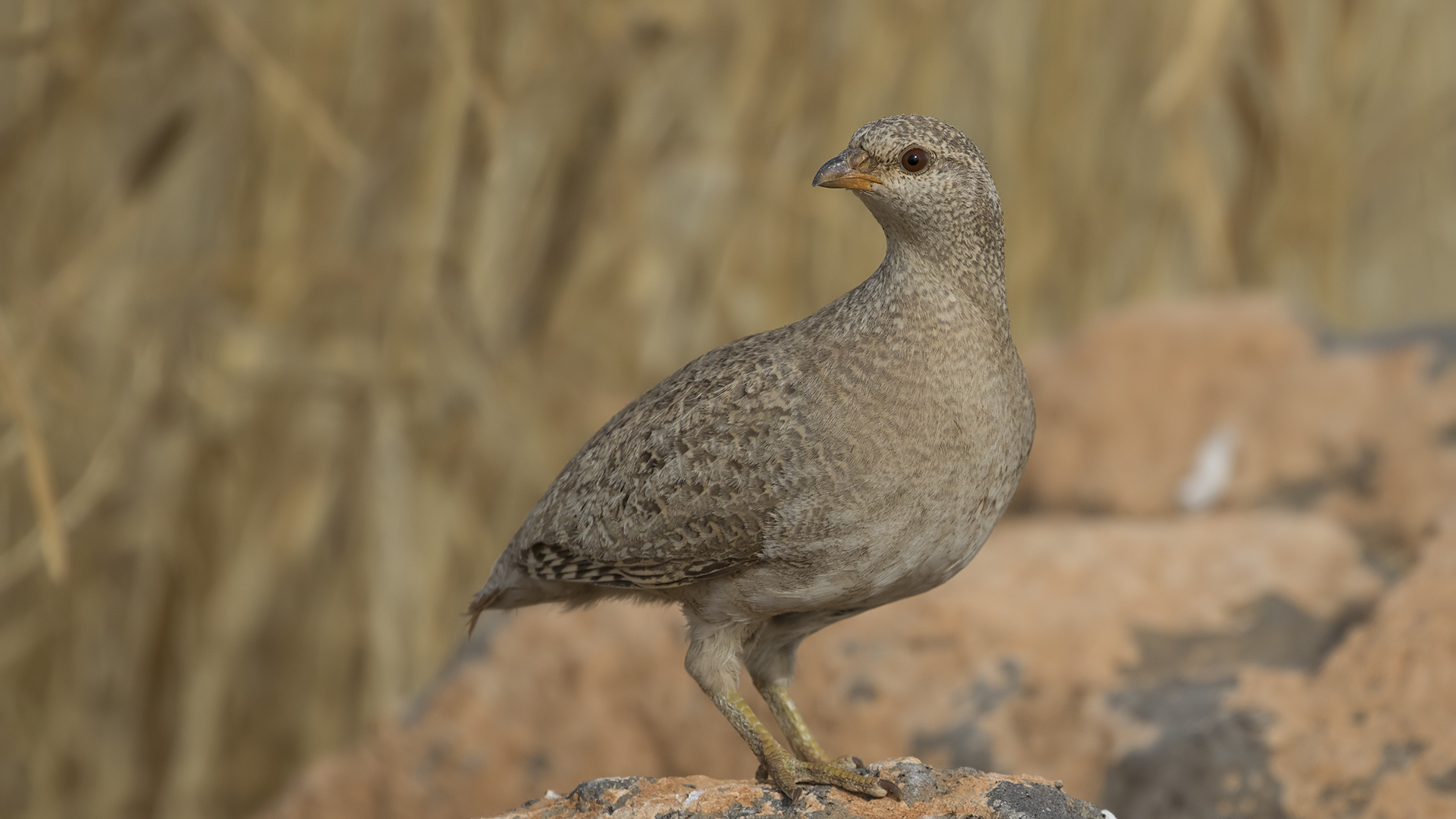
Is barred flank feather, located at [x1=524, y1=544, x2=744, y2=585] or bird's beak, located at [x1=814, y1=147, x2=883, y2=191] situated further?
barred flank feather, located at [x1=524, y1=544, x2=744, y2=585]

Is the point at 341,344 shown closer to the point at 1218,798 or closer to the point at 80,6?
the point at 80,6

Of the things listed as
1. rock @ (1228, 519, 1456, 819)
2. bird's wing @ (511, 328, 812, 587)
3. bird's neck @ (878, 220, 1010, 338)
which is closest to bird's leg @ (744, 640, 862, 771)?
bird's wing @ (511, 328, 812, 587)

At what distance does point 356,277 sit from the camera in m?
5.02

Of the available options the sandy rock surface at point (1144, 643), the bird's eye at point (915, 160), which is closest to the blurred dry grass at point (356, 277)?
the sandy rock surface at point (1144, 643)

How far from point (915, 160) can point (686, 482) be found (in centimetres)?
73

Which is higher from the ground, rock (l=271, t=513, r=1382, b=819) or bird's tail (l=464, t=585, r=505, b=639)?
bird's tail (l=464, t=585, r=505, b=639)

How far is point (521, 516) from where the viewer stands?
5.52 meters

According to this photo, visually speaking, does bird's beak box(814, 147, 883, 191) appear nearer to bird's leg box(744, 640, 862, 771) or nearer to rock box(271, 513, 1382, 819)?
bird's leg box(744, 640, 862, 771)

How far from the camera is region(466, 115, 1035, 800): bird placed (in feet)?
8.65

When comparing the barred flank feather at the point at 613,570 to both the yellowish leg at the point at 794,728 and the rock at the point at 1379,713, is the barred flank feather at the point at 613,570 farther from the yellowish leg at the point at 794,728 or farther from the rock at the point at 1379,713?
the rock at the point at 1379,713

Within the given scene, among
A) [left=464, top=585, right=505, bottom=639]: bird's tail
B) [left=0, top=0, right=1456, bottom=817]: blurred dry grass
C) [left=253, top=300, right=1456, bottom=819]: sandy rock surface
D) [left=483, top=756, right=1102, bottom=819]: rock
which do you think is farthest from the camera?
[left=0, top=0, right=1456, bottom=817]: blurred dry grass

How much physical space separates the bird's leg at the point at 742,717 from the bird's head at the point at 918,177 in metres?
0.86

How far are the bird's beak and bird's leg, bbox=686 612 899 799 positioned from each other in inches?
34.8

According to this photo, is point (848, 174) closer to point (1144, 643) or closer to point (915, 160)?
point (915, 160)
